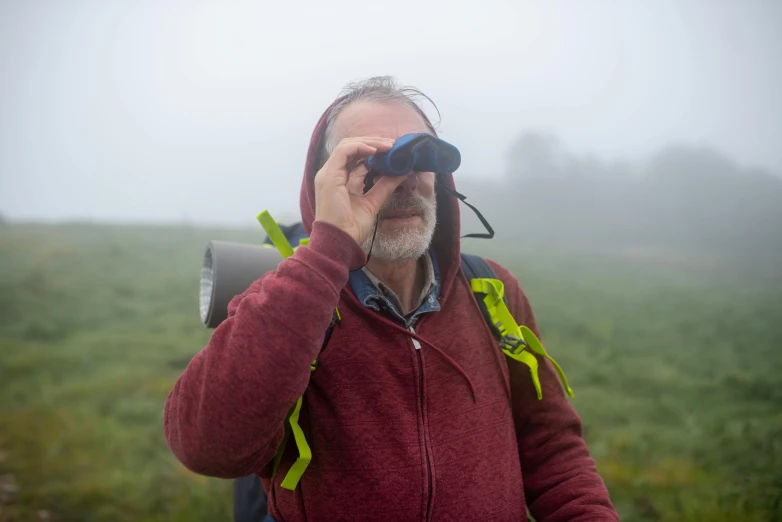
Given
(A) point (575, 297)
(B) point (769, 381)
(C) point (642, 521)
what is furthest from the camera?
(A) point (575, 297)

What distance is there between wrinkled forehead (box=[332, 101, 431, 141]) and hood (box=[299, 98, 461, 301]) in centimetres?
14

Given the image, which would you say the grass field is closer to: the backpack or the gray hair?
the backpack

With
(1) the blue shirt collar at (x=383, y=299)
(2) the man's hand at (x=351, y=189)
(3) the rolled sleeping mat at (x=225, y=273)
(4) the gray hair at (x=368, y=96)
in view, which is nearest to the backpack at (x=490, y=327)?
(1) the blue shirt collar at (x=383, y=299)

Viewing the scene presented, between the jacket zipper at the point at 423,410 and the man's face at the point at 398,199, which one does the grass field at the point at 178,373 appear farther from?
the man's face at the point at 398,199

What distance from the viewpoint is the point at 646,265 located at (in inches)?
856

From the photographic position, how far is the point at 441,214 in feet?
7.73

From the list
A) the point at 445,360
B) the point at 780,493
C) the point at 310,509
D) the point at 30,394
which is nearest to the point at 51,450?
the point at 30,394

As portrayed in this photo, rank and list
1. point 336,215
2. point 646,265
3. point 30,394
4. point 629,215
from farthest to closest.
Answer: point 629,215
point 646,265
point 30,394
point 336,215

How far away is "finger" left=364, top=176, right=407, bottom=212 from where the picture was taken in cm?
164

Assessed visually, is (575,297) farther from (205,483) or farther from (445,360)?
(445,360)

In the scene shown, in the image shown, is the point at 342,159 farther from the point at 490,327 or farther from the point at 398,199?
the point at 490,327

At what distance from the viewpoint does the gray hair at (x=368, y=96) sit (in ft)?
6.91

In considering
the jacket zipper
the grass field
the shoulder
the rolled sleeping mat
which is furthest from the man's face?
the grass field

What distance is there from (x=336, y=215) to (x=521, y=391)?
1276mm
